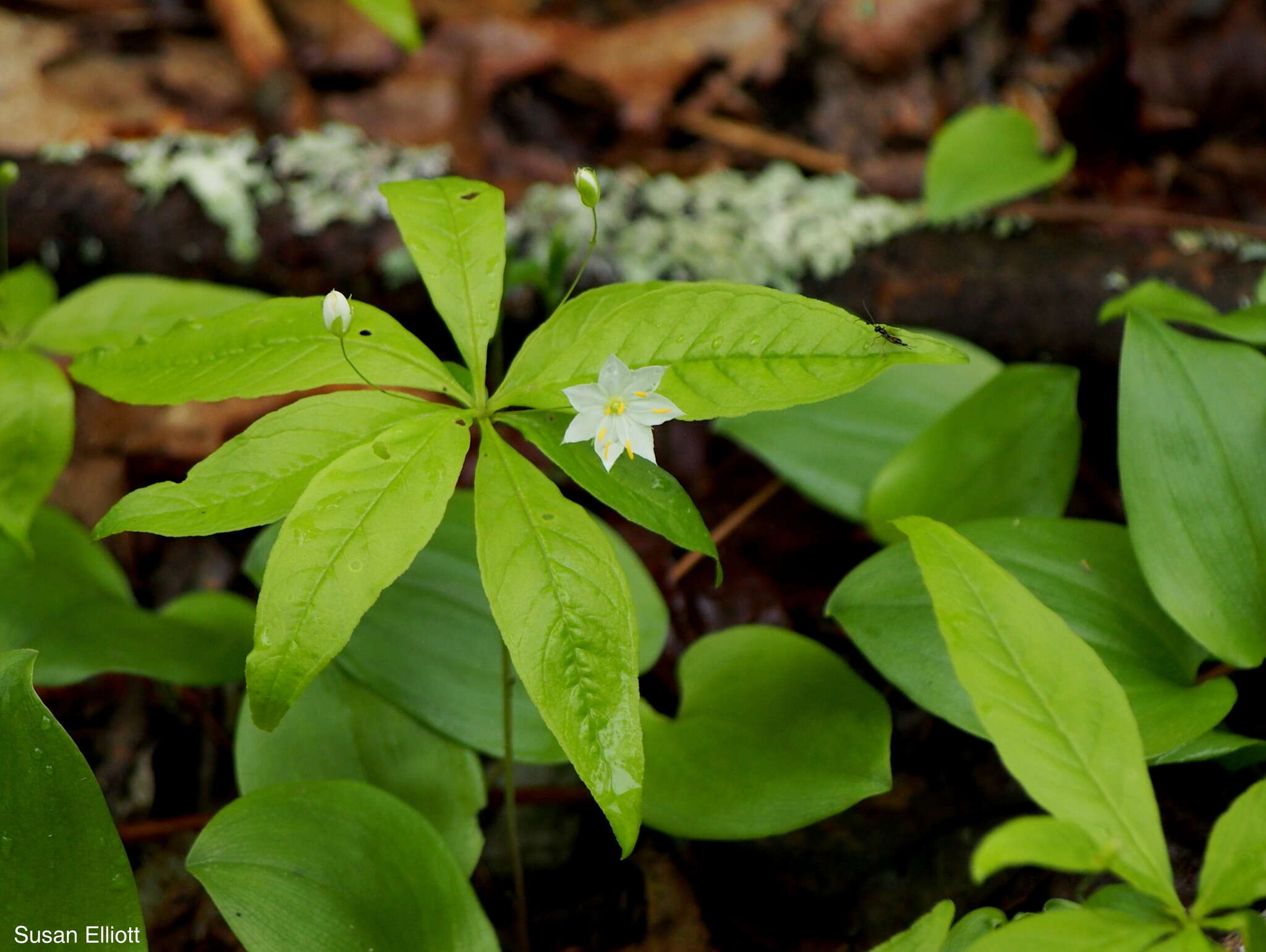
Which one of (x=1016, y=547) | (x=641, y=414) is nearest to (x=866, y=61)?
(x=1016, y=547)

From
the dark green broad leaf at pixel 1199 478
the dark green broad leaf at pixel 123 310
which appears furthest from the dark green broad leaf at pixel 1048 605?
the dark green broad leaf at pixel 123 310

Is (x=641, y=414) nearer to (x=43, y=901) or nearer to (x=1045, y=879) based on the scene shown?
(x=43, y=901)

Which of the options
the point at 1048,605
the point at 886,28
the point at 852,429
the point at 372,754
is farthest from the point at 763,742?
the point at 886,28

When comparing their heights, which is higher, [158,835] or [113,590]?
[113,590]

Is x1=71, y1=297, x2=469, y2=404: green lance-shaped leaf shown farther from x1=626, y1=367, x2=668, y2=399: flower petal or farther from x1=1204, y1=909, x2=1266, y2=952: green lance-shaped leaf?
x1=1204, y1=909, x2=1266, y2=952: green lance-shaped leaf

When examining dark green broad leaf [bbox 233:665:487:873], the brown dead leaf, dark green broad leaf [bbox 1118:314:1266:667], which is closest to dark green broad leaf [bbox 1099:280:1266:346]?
dark green broad leaf [bbox 1118:314:1266:667]

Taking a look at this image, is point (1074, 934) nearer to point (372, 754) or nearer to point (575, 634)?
point (575, 634)
